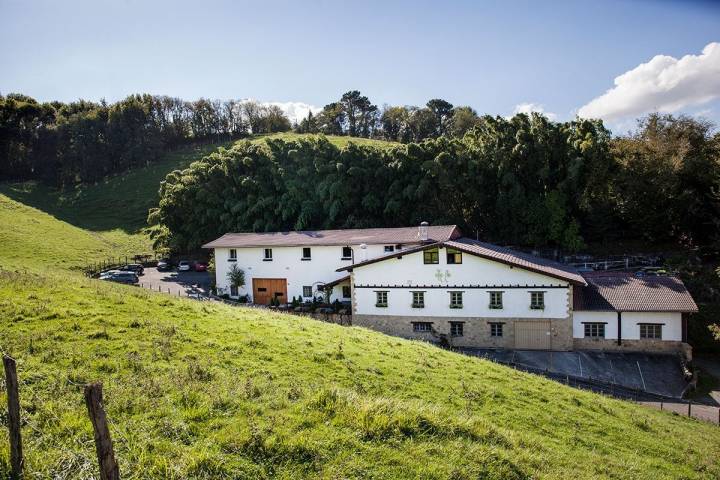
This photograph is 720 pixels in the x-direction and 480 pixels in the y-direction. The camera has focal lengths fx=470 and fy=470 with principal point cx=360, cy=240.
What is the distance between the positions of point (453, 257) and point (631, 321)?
37.2ft

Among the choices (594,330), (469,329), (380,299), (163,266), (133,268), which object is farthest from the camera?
(163,266)

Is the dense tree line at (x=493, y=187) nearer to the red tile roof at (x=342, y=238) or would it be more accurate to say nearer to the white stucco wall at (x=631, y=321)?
Result: the red tile roof at (x=342, y=238)

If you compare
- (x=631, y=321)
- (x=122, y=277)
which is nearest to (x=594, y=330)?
(x=631, y=321)

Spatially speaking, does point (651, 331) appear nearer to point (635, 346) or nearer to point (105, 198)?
point (635, 346)

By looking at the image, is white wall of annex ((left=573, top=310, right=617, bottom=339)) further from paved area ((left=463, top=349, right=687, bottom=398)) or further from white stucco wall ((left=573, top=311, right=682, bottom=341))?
paved area ((left=463, top=349, right=687, bottom=398))

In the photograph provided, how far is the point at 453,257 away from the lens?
31.4 m

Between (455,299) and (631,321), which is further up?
(455,299)

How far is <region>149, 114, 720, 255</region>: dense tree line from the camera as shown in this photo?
44531 mm

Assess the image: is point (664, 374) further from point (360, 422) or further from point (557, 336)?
point (360, 422)

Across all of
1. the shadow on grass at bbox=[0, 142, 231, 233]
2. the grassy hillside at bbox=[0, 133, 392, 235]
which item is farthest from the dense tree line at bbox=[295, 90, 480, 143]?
the shadow on grass at bbox=[0, 142, 231, 233]

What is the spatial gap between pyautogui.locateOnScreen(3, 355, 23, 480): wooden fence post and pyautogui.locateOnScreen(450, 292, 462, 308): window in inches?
1062

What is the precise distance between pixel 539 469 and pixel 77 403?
9587 mm

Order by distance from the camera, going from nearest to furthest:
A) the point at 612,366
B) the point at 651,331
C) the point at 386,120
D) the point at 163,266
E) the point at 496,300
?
the point at 612,366
the point at 651,331
the point at 496,300
the point at 163,266
the point at 386,120

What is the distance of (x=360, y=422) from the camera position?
9.90m
